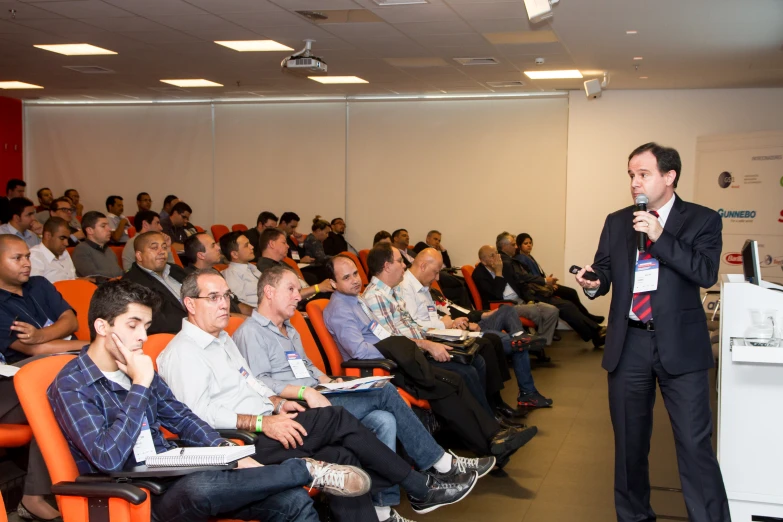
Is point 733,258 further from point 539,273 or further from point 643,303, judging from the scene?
point 643,303

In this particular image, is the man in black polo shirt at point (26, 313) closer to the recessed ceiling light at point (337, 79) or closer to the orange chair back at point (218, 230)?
the recessed ceiling light at point (337, 79)

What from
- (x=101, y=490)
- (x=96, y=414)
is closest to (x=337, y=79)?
(x=96, y=414)

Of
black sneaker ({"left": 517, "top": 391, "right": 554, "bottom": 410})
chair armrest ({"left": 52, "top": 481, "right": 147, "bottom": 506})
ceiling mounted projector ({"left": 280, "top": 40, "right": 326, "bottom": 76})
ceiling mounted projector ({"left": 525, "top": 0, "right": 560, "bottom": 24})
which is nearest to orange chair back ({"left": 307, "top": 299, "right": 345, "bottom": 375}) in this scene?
black sneaker ({"left": 517, "top": 391, "right": 554, "bottom": 410})

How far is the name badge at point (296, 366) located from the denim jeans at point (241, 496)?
3.28 feet

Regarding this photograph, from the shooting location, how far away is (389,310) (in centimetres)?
496

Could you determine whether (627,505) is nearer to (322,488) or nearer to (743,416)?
(743,416)

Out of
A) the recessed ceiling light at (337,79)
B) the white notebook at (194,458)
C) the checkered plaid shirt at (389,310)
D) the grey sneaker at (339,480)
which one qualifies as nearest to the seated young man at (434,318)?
the checkered plaid shirt at (389,310)

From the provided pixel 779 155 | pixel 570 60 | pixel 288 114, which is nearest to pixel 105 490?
pixel 570 60

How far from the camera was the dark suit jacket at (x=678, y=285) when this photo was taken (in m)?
2.88

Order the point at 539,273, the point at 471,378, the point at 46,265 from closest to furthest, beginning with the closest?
the point at 471,378
the point at 46,265
the point at 539,273

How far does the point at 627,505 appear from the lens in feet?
10.4

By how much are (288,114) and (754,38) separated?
7.22 m

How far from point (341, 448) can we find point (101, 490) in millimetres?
1108

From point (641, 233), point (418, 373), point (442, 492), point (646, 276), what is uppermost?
point (641, 233)
